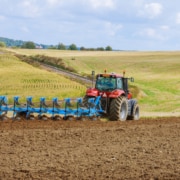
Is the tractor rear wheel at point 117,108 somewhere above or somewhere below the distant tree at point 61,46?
below

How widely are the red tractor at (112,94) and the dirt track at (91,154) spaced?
4.51 metres

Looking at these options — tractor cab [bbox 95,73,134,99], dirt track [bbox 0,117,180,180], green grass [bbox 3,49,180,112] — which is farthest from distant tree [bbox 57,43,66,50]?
dirt track [bbox 0,117,180,180]

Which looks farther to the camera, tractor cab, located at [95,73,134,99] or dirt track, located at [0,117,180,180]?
tractor cab, located at [95,73,134,99]

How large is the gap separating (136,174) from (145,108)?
96.3 feet

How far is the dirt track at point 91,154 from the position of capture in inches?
368

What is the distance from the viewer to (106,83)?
70.6 feet

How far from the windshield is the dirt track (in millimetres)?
5335

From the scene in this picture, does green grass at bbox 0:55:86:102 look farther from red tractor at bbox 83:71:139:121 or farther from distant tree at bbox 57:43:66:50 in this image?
distant tree at bbox 57:43:66:50

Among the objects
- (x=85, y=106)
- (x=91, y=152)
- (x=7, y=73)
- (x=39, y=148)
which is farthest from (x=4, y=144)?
(x=7, y=73)

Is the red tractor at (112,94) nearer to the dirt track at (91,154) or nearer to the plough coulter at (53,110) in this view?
the plough coulter at (53,110)

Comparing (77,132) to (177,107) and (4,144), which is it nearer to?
(4,144)

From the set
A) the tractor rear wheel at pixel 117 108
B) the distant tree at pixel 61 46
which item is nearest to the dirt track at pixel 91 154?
the tractor rear wheel at pixel 117 108

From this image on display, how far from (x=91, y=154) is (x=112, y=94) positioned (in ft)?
31.7

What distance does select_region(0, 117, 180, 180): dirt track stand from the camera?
9344mm
